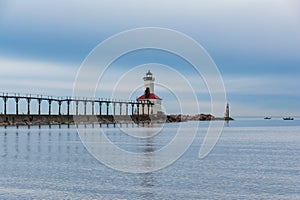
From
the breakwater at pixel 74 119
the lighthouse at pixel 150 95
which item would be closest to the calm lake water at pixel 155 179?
the breakwater at pixel 74 119

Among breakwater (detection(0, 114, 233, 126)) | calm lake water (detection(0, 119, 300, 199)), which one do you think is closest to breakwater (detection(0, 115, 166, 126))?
breakwater (detection(0, 114, 233, 126))

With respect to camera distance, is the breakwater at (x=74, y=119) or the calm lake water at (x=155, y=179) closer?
the calm lake water at (x=155, y=179)

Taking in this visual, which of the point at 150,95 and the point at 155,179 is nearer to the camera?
the point at 155,179

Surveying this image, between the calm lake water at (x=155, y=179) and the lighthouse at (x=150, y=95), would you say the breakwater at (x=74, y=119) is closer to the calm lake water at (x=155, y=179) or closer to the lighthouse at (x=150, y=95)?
the lighthouse at (x=150, y=95)

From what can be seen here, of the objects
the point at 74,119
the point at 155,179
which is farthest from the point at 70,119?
the point at 155,179

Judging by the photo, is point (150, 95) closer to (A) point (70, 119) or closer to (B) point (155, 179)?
(A) point (70, 119)

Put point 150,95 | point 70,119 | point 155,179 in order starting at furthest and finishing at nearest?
point 150,95, point 70,119, point 155,179

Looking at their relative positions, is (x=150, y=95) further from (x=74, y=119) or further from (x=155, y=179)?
(x=155, y=179)

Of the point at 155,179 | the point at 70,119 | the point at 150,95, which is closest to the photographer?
the point at 155,179

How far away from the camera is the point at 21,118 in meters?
97.2

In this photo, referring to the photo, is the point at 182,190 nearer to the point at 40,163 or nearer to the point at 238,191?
the point at 238,191

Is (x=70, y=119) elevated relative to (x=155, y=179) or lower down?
elevated

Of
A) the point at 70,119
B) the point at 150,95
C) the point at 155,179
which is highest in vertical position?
the point at 150,95

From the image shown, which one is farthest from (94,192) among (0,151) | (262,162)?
(0,151)
